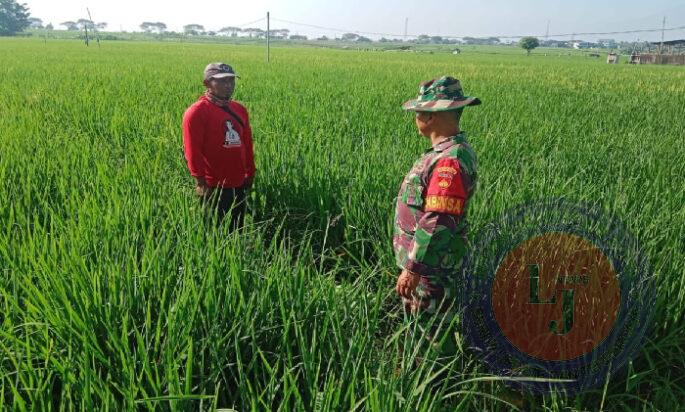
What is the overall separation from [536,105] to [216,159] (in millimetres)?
6407

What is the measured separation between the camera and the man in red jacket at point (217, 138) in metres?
2.70

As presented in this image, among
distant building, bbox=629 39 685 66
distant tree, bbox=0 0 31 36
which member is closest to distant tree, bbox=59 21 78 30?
distant tree, bbox=0 0 31 36

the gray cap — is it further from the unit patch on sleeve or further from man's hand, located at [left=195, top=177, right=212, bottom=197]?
the unit patch on sleeve

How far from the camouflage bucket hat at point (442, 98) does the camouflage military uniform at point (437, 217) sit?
0.42 ft

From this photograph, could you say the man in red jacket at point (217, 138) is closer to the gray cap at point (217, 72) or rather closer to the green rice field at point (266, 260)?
the gray cap at point (217, 72)

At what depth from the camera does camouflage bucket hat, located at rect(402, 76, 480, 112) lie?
1599 mm

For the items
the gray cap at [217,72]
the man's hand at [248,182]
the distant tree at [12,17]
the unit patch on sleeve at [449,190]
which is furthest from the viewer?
the distant tree at [12,17]

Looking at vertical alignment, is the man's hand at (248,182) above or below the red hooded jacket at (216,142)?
below

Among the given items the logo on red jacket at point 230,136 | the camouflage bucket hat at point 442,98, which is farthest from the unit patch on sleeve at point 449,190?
the logo on red jacket at point 230,136

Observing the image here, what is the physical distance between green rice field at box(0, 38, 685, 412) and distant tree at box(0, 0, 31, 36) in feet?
334

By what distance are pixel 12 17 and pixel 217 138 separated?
367ft

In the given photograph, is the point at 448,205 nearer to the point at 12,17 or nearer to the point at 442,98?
the point at 442,98

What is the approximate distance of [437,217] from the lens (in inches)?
62.4

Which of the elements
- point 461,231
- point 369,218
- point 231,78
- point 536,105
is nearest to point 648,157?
point 369,218
